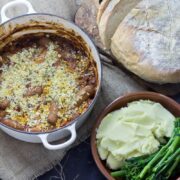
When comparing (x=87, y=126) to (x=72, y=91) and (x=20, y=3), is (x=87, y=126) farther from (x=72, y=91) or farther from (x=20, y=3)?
(x=20, y=3)

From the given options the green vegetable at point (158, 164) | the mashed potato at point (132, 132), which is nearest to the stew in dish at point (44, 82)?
the mashed potato at point (132, 132)

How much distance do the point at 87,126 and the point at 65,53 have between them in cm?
25

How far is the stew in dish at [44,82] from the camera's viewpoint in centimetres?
142

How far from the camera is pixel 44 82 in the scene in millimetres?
1479

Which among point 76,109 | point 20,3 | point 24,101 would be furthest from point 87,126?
point 20,3

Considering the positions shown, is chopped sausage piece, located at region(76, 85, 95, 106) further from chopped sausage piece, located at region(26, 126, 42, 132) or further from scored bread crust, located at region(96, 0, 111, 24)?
scored bread crust, located at region(96, 0, 111, 24)

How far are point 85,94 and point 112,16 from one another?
0.88 ft

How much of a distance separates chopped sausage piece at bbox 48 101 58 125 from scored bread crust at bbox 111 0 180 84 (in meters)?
0.26

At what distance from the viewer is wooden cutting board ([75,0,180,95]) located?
5.07 feet

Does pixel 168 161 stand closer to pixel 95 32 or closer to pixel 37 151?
pixel 37 151

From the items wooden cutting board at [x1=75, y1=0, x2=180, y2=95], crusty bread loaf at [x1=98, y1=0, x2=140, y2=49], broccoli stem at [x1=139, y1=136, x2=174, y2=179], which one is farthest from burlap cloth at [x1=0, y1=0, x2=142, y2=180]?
broccoli stem at [x1=139, y1=136, x2=174, y2=179]

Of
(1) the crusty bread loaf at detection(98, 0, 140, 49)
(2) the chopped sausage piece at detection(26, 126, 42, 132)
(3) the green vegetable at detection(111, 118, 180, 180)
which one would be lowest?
(3) the green vegetable at detection(111, 118, 180, 180)

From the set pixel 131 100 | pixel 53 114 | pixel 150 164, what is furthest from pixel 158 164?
pixel 53 114

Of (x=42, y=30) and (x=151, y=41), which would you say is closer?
(x=151, y=41)
